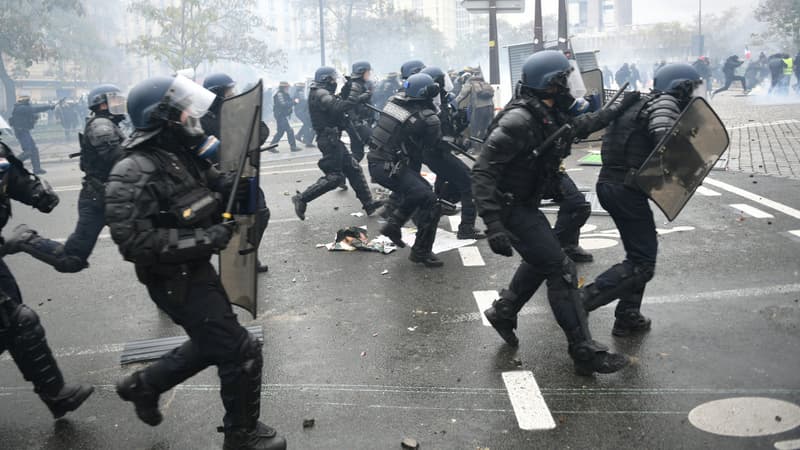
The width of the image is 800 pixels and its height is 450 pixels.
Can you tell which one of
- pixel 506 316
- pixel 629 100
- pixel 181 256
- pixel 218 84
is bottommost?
pixel 506 316

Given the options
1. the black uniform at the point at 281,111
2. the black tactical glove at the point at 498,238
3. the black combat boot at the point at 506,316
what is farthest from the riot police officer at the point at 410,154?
the black uniform at the point at 281,111

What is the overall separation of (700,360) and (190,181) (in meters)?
3.18

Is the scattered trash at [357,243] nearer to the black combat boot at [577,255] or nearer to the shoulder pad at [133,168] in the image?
the black combat boot at [577,255]

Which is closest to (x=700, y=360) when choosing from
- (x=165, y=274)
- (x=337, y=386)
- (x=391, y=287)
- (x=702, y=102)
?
(x=702, y=102)

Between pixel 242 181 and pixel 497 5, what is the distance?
15.6m

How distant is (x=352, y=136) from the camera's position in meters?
10.6

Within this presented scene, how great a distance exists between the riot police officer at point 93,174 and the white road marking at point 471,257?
331cm

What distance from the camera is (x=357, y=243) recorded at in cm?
798

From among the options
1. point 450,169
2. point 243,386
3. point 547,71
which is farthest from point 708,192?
point 243,386

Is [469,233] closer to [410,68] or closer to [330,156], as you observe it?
[330,156]

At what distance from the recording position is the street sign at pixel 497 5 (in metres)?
17.9

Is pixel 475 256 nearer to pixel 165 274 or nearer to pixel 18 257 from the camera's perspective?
pixel 165 274

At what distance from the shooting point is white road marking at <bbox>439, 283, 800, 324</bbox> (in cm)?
559

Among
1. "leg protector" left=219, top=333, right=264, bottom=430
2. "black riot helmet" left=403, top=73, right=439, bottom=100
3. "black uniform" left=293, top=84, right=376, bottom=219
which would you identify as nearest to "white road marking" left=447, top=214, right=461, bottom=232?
"black uniform" left=293, top=84, right=376, bottom=219
